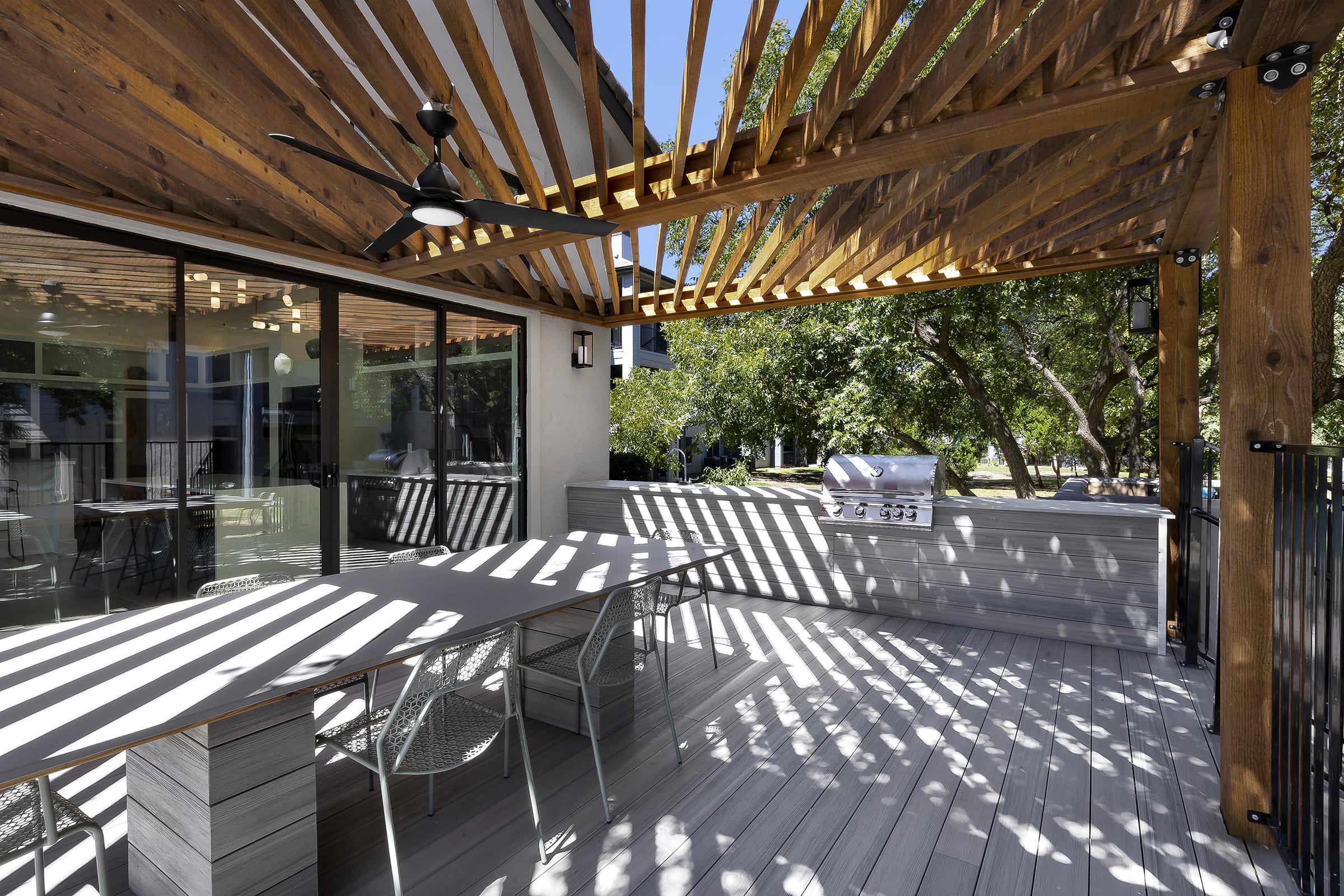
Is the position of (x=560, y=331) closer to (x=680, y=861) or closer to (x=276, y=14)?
(x=276, y=14)

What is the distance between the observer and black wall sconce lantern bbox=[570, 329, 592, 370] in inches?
248

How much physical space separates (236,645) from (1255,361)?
133 inches

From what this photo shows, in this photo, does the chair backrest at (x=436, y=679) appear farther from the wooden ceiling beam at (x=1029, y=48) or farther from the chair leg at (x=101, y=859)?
the wooden ceiling beam at (x=1029, y=48)

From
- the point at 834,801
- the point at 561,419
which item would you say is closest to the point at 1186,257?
the point at 834,801

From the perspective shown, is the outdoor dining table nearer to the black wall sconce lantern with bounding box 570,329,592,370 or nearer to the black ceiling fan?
the black ceiling fan

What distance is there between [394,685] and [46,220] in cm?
297

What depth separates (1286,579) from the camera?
2.22 m

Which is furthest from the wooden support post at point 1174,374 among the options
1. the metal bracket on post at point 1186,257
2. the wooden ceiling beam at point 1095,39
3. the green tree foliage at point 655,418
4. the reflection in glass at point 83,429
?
the reflection in glass at point 83,429

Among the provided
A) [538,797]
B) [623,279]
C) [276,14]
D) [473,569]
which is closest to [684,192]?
[276,14]

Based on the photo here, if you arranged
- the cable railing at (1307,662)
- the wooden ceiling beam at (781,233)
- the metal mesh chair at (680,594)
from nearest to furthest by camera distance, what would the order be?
the cable railing at (1307,662), the wooden ceiling beam at (781,233), the metal mesh chair at (680,594)

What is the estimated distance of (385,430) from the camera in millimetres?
4918

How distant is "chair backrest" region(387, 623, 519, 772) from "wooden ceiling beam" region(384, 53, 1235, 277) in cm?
197

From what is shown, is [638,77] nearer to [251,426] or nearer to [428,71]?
[428,71]

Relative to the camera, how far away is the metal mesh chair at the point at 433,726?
1.82m
